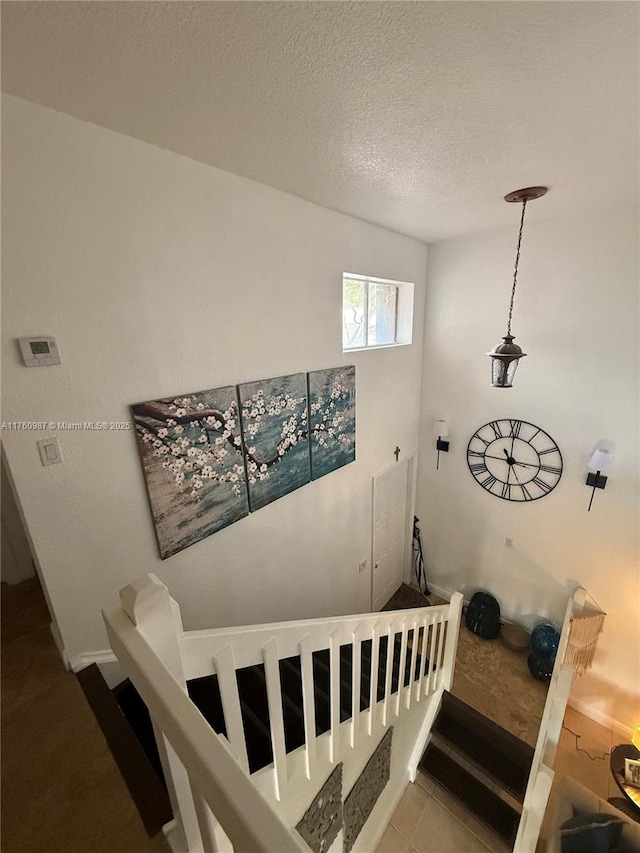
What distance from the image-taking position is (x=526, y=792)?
8.29 feet

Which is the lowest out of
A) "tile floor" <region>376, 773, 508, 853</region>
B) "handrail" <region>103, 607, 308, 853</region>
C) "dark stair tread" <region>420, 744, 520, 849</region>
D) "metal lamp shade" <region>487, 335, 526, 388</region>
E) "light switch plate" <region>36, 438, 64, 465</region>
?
"tile floor" <region>376, 773, 508, 853</region>

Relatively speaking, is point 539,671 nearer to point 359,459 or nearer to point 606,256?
point 359,459

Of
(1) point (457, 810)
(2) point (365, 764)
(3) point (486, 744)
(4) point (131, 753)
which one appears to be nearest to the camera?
(4) point (131, 753)

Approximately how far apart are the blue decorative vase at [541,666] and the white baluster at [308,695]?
297 cm

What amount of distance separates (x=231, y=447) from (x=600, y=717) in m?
4.41

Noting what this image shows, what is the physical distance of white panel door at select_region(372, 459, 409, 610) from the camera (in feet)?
11.5

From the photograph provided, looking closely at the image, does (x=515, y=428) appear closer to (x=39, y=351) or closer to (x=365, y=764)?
(x=365, y=764)

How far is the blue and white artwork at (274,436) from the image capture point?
1999 millimetres

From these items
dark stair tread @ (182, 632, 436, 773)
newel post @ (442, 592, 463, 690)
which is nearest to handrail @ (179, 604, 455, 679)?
dark stair tread @ (182, 632, 436, 773)

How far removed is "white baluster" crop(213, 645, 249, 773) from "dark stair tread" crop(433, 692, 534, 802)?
9.58ft

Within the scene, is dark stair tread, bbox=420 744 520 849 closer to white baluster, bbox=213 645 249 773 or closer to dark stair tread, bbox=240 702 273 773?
dark stair tread, bbox=240 702 273 773

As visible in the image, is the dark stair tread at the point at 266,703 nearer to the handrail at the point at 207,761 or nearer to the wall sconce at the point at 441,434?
the handrail at the point at 207,761

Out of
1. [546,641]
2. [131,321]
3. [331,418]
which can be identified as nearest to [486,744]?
[546,641]

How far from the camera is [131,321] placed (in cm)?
146
